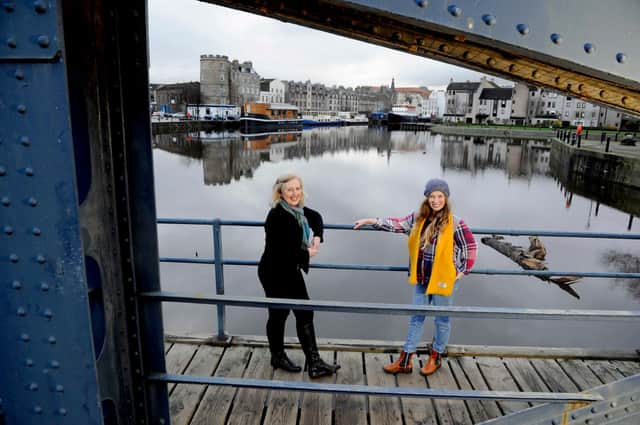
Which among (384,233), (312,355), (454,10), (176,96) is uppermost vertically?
(176,96)

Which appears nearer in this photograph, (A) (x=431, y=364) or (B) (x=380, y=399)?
(B) (x=380, y=399)

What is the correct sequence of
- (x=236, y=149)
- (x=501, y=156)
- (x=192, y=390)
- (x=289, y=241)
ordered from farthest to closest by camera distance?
(x=236, y=149) → (x=501, y=156) → (x=192, y=390) → (x=289, y=241)

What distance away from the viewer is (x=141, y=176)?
2246 mm

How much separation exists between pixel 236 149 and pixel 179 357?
179ft

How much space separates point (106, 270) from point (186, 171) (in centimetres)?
4097

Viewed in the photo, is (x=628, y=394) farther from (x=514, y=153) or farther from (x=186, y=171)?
(x=514, y=153)

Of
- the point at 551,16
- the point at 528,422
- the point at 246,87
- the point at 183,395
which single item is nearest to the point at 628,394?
the point at 528,422

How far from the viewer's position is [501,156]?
5603 centimetres

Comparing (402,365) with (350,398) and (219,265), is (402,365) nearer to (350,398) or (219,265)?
(350,398)

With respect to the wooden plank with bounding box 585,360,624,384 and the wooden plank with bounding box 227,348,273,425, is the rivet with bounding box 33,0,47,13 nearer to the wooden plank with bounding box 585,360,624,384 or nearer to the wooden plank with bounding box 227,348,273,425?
the wooden plank with bounding box 227,348,273,425

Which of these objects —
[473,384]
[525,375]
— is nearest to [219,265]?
[473,384]

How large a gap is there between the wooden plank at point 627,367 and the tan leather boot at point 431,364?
5.64ft

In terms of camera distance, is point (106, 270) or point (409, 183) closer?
point (106, 270)

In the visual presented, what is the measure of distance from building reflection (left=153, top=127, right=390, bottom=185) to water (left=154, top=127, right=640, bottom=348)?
323mm
